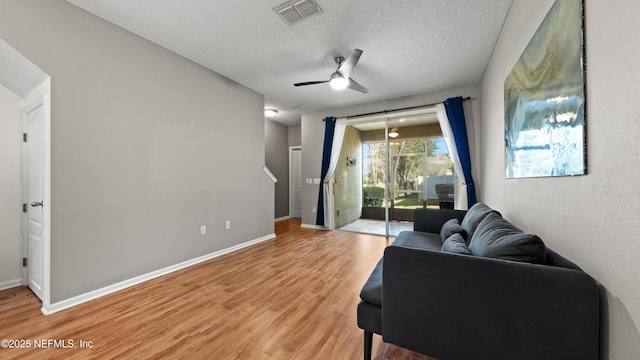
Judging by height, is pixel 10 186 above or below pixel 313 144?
below

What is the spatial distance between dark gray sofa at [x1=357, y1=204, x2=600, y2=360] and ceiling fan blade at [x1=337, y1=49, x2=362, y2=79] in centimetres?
233

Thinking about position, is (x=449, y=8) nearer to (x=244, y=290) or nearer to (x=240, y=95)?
(x=240, y=95)

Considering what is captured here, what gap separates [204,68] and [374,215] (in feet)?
15.3

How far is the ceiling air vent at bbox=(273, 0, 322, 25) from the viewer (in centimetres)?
210

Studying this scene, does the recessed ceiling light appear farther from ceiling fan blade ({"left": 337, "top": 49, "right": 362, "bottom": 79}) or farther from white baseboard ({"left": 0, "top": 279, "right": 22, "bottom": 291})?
white baseboard ({"left": 0, "top": 279, "right": 22, "bottom": 291})

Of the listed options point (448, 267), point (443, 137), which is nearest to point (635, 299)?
point (448, 267)

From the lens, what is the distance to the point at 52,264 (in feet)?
6.62

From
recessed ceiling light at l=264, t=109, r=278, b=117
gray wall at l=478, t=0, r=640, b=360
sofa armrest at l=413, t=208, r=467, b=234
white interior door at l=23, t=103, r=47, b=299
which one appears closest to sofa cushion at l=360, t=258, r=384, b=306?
gray wall at l=478, t=0, r=640, b=360

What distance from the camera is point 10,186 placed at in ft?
8.11

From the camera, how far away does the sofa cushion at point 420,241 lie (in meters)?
2.37

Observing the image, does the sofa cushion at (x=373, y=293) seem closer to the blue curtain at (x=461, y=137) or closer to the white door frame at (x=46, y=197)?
the white door frame at (x=46, y=197)

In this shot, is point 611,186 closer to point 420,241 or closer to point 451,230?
point 451,230

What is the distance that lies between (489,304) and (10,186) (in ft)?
14.4

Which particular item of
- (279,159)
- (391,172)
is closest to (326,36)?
(391,172)
